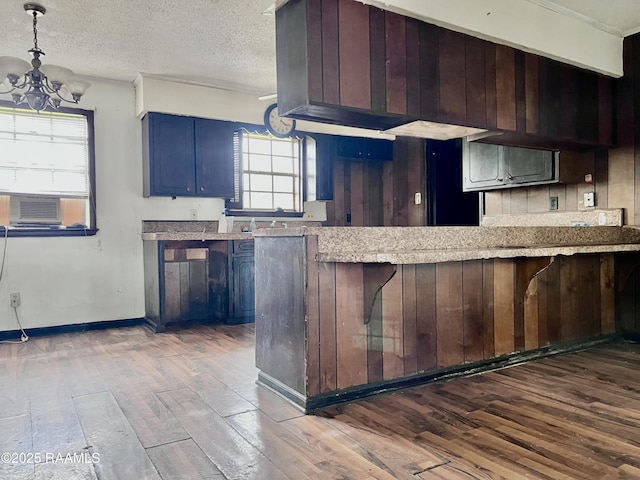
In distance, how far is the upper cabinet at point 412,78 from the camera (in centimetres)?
249

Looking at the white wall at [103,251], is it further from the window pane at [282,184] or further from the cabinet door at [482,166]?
the cabinet door at [482,166]

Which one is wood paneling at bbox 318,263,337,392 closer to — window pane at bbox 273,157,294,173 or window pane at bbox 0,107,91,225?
window pane at bbox 0,107,91,225

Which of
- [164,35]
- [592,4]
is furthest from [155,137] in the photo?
[592,4]

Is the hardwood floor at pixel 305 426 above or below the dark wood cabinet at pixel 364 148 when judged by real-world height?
below

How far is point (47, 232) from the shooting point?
14.9ft

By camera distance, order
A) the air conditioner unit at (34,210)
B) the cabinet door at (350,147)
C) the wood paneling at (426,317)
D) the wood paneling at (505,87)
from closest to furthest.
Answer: the wood paneling at (426,317) → the wood paneling at (505,87) → the air conditioner unit at (34,210) → the cabinet door at (350,147)

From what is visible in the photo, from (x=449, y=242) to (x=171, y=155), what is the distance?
10.8ft

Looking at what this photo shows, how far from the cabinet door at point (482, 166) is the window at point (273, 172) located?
2016 millimetres

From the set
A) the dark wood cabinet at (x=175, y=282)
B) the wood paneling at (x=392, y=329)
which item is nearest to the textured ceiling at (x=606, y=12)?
the wood paneling at (x=392, y=329)

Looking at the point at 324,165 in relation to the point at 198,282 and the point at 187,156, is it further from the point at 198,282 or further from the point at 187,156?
the point at 198,282

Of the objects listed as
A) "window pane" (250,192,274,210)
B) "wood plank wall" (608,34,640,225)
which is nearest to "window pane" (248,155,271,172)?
"window pane" (250,192,274,210)

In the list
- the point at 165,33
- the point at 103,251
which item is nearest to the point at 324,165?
the point at 165,33

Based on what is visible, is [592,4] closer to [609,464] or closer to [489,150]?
[489,150]

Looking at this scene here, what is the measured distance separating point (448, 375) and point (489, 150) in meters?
2.39
